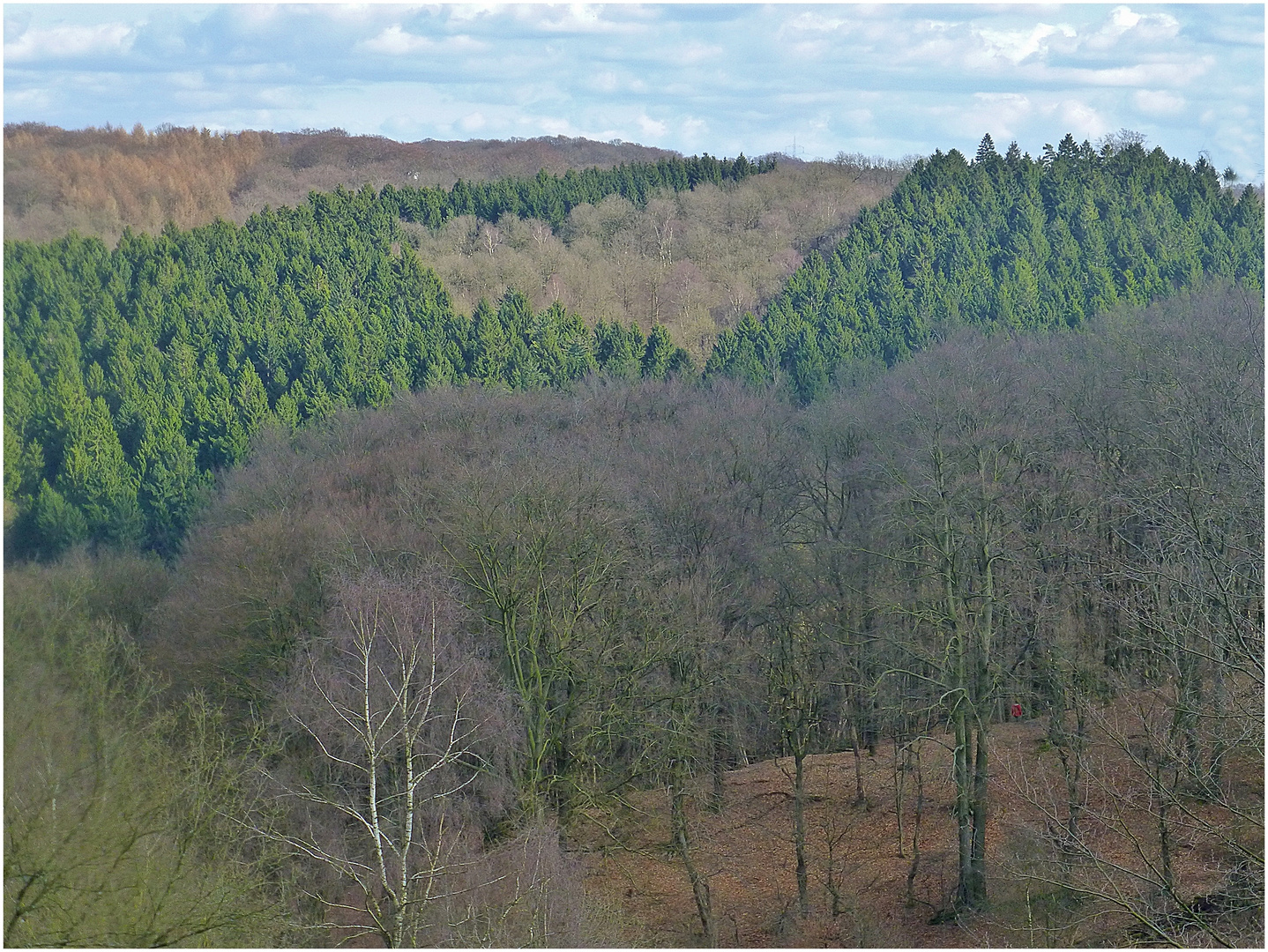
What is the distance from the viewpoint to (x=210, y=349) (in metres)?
37.9

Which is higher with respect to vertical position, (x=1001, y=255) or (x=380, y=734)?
(x=1001, y=255)

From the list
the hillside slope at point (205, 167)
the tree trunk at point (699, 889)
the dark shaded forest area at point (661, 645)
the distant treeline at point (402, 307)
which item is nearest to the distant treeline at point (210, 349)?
the distant treeline at point (402, 307)

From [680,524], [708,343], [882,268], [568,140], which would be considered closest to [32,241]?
[680,524]

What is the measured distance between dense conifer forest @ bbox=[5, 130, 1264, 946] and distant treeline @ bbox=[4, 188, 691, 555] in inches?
8.0

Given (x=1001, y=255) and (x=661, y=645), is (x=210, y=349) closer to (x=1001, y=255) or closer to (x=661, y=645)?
(x=661, y=645)

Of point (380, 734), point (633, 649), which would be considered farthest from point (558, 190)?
point (380, 734)

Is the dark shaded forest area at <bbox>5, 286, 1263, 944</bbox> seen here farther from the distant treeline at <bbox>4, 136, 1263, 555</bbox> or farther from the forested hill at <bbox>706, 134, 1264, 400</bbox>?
the forested hill at <bbox>706, 134, 1264, 400</bbox>

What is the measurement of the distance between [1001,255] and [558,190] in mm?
22150

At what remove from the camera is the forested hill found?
158 feet

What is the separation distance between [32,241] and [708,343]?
3704cm

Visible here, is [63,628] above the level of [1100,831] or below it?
above

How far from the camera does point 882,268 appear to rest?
54844mm

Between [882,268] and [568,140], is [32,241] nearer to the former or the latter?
[882,268]

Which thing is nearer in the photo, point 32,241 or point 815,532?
point 32,241
